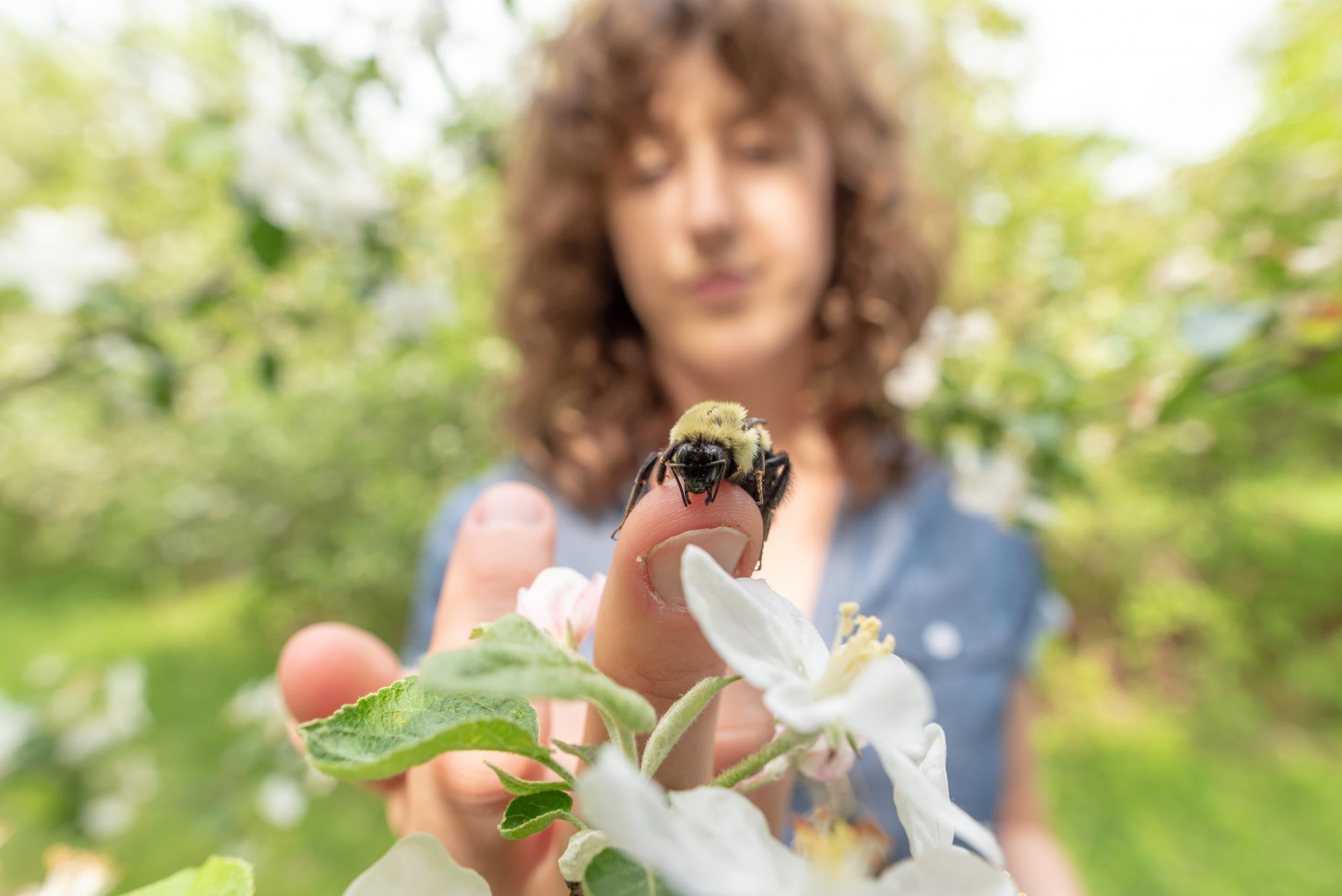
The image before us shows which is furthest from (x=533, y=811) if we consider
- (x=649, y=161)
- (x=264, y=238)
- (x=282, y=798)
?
(x=282, y=798)

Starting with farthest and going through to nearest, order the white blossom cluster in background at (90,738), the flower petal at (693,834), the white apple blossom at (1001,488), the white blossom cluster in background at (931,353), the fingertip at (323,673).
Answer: the white blossom cluster in background at (931,353)
the white blossom cluster in background at (90,738)
the white apple blossom at (1001,488)
the fingertip at (323,673)
the flower petal at (693,834)

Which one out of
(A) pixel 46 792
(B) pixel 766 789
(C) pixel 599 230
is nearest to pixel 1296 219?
(C) pixel 599 230

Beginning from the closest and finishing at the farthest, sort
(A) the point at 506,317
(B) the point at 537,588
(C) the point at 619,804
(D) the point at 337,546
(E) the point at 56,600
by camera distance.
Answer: (C) the point at 619,804, (B) the point at 537,588, (A) the point at 506,317, (D) the point at 337,546, (E) the point at 56,600

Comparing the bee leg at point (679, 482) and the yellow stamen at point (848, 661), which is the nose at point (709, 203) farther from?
the yellow stamen at point (848, 661)

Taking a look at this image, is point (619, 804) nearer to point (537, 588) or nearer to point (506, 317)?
point (537, 588)

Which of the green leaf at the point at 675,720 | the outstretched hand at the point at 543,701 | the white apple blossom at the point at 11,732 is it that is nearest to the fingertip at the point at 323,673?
the outstretched hand at the point at 543,701
